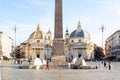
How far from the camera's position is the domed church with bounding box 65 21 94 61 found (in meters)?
120

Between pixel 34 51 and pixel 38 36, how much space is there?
5.31 meters

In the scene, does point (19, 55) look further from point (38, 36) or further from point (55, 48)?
point (55, 48)

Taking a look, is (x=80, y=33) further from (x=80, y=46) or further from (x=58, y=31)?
(x=58, y=31)

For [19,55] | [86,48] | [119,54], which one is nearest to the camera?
[119,54]

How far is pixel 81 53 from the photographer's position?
12056 cm

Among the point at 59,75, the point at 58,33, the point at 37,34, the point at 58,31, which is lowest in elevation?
the point at 59,75

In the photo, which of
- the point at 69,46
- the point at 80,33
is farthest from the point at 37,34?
the point at 80,33

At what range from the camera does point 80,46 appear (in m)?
120

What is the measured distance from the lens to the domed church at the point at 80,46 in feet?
393

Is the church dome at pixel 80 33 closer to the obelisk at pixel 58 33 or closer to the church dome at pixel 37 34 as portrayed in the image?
the church dome at pixel 37 34

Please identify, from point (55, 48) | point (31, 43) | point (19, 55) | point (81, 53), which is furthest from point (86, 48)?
point (55, 48)

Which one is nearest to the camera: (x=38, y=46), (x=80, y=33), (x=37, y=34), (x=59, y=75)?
(x=59, y=75)

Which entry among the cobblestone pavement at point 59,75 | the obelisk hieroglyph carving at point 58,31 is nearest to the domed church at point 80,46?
the obelisk hieroglyph carving at point 58,31

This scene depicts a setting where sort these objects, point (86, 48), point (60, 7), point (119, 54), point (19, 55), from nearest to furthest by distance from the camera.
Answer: point (60, 7) → point (119, 54) → point (86, 48) → point (19, 55)
